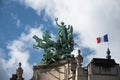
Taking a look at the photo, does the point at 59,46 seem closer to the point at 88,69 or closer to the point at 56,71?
the point at 56,71

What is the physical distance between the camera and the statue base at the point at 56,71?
4791cm

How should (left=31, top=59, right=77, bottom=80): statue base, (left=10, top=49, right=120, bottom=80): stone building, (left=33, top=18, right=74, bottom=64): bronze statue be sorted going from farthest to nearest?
(left=33, top=18, right=74, bottom=64): bronze statue
(left=31, top=59, right=77, bottom=80): statue base
(left=10, top=49, right=120, bottom=80): stone building

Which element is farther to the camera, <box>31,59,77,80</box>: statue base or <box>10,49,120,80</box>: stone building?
<box>31,59,77,80</box>: statue base

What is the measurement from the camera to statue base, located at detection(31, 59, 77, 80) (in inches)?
1886

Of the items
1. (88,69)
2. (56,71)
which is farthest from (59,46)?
(88,69)

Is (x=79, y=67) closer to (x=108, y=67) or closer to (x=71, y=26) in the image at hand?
(x=108, y=67)

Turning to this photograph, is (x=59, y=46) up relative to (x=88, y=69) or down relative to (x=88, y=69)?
up

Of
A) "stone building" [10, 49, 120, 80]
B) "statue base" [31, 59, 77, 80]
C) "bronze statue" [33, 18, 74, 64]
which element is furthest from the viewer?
"bronze statue" [33, 18, 74, 64]

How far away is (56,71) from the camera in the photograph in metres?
49.4

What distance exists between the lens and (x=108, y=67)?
45.6 m

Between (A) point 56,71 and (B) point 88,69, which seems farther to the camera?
(A) point 56,71

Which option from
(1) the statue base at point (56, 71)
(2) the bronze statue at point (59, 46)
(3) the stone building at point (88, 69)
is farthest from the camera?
(2) the bronze statue at point (59, 46)

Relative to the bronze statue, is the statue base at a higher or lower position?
lower

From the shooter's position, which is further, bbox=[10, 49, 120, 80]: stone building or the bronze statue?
the bronze statue
